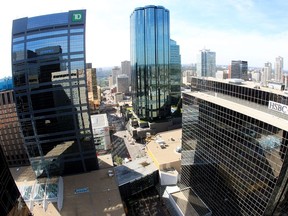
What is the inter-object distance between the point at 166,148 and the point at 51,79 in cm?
3649

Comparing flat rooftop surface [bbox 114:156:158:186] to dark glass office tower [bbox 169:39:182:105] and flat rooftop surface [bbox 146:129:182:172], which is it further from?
dark glass office tower [bbox 169:39:182:105]

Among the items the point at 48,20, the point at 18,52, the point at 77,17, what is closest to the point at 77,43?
the point at 77,17

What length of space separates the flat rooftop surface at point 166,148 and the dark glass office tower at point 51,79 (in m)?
20.1

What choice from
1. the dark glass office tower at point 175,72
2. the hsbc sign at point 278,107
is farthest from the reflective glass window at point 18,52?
the dark glass office tower at point 175,72

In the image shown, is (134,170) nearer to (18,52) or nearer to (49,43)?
(49,43)

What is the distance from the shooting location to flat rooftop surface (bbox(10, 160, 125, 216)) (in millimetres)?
37625

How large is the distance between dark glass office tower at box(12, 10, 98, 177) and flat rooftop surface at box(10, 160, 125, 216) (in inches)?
322

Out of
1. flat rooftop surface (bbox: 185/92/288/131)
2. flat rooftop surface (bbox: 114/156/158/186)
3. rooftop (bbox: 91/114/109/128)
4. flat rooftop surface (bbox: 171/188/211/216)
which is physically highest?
flat rooftop surface (bbox: 185/92/288/131)

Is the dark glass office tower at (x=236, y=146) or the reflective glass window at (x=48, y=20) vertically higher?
the reflective glass window at (x=48, y=20)

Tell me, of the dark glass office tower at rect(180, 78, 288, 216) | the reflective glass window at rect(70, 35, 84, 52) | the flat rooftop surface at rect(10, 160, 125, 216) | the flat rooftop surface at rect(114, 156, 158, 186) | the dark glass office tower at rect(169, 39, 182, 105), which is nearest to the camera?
the dark glass office tower at rect(180, 78, 288, 216)

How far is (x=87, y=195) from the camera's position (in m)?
41.9

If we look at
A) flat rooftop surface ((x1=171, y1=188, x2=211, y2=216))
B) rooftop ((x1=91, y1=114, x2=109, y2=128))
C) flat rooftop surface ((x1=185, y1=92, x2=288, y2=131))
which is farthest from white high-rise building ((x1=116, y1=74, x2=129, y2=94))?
flat rooftop surface ((x1=185, y1=92, x2=288, y2=131))

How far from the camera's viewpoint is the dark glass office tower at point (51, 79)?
142 ft

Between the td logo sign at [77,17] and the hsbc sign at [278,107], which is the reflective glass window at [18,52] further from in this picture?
the hsbc sign at [278,107]
